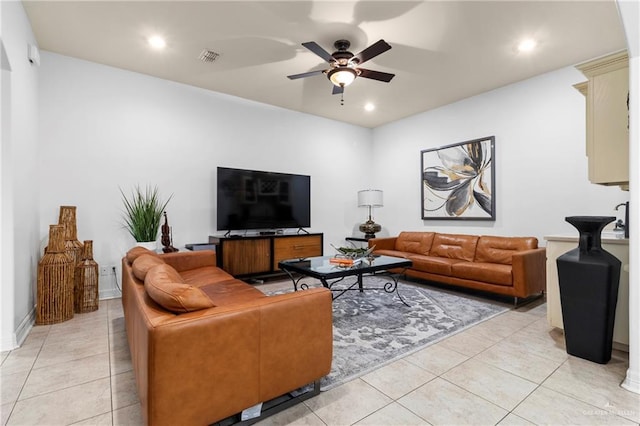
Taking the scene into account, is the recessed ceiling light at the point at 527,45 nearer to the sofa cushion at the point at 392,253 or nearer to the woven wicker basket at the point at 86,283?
the sofa cushion at the point at 392,253

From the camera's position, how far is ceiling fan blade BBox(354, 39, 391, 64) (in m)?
2.61

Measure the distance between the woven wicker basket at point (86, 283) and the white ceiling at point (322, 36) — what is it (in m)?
2.22

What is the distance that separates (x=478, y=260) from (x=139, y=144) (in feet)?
15.9

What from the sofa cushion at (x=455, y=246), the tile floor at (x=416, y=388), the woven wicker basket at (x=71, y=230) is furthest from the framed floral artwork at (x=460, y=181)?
the woven wicker basket at (x=71, y=230)

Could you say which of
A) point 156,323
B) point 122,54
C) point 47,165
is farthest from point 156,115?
point 156,323

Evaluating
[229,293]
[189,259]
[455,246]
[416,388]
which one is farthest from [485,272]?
[189,259]

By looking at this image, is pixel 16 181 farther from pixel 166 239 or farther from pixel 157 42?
pixel 157 42

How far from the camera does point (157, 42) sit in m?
3.16

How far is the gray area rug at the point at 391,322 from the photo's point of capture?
2121mm

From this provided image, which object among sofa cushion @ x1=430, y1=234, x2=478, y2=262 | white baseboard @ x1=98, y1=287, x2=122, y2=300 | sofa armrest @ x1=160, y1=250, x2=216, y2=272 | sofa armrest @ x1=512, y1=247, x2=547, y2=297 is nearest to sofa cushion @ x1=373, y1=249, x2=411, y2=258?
sofa cushion @ x1=430, y1=234, x2=478, y2=262

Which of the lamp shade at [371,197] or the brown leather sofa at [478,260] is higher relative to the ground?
the lamp shade at [371,197]

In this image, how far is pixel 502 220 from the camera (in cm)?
434

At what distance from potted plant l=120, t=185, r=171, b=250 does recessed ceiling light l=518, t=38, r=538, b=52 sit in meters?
4.59

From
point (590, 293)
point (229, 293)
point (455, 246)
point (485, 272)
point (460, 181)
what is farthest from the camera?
point (460, 181)
